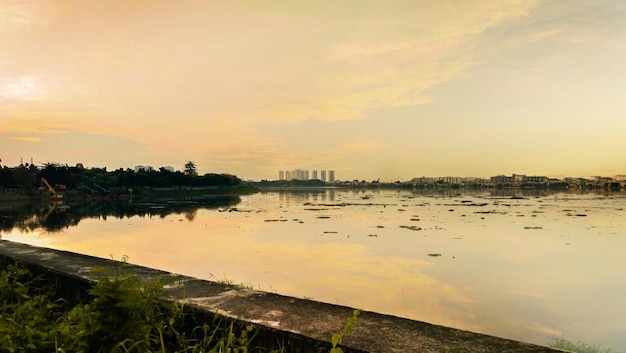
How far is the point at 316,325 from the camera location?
6.66ft

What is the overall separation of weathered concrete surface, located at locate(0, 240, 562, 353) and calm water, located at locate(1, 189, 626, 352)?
18.4ft

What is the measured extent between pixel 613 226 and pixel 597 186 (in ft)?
553

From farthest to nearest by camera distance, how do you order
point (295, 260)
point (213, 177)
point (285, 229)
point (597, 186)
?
point (597, 186), point (213, 177), point (285, 229), point (295, 260)

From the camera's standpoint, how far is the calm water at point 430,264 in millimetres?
7730

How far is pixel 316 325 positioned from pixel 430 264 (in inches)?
429

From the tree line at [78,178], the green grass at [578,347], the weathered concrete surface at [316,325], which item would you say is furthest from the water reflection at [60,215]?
the tree line at [78,178]

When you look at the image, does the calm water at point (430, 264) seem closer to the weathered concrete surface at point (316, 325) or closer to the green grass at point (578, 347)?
the green grass at point (578, 347)

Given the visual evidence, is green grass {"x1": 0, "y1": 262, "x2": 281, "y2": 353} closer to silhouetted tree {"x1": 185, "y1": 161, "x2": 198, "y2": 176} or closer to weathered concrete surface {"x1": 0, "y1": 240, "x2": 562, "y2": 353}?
weathered concrete surface {"x1": 0, "y1": 240, "x2": 562, "y2": 353}

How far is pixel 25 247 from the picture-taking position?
193 inches

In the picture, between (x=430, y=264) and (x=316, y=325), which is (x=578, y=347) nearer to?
(x=316, y=325)

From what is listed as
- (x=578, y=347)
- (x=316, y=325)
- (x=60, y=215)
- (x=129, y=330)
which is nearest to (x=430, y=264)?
(x=578, y=347)

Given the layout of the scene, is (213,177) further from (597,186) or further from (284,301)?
(597,186)

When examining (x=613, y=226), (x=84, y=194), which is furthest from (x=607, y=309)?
(x=84, y=194)

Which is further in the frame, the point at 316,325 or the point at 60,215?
the point at 60,215
